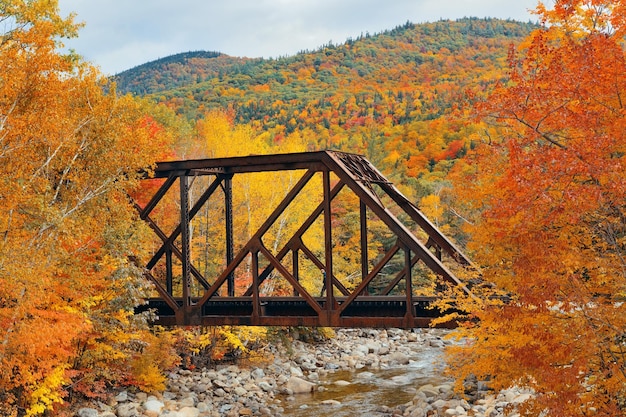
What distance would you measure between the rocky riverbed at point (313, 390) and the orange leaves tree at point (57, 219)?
2.12 m

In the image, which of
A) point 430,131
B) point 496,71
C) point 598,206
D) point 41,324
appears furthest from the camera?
point 496,71

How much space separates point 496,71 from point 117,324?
97.4 m

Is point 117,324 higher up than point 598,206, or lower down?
lower down

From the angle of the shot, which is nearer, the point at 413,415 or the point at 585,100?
the point at 585,100

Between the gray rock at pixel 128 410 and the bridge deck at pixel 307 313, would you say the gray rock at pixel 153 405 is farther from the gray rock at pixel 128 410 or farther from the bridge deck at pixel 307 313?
the bridge deck at pixel 307 313

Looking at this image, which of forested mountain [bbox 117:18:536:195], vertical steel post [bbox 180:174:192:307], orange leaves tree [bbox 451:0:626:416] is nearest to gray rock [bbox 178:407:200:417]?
vertical steel post [bbox 180:174:192:307]

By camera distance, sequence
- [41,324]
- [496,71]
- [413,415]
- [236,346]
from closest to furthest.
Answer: [41,324]
[413,415]
[236,346]
[496,71]

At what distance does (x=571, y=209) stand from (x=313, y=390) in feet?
57.0

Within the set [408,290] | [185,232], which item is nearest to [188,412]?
[185,232]

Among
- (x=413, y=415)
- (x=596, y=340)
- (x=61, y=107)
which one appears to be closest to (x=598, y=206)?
(x=596, y=340)

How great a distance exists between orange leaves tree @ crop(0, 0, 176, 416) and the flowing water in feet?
20.1

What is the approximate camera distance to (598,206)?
11.2 metres

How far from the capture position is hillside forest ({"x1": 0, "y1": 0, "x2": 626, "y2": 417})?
38.8 feet

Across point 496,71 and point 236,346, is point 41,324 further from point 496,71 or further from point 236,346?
point 496,71
